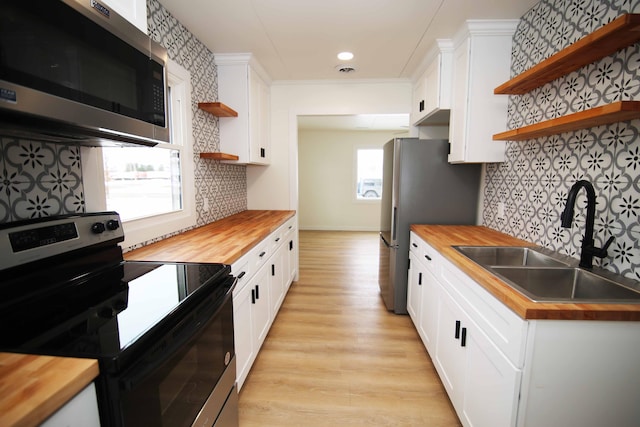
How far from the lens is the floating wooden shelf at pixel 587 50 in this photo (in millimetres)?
1062

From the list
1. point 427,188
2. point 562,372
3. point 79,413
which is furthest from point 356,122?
point 79,413

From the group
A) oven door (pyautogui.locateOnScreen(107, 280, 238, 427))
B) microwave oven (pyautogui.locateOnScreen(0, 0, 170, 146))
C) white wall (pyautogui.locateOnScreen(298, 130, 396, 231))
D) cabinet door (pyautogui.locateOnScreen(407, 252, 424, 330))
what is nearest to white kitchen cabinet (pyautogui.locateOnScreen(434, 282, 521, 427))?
cabinet door (pyautogui.locateOnScreen(407, 252, 424, 330))

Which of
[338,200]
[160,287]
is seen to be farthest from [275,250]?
[338,200]

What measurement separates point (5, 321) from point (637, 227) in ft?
7.26

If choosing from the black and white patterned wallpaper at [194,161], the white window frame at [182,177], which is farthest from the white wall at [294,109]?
the white window frame at [182,177]

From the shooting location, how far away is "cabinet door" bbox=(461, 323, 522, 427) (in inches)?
41.1

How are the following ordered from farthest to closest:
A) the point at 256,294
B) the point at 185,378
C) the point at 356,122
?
the point at 356,122 → the point at 256,294 → the point at 185,378

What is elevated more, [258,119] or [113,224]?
[258,119]

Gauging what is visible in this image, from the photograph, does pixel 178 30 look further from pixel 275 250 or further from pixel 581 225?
pixel 581 225

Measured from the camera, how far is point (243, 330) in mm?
1663

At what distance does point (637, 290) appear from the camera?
3.64 ft

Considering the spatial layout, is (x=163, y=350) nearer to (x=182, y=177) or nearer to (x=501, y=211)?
(x=182, y=177)

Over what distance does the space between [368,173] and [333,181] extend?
2.83 ft

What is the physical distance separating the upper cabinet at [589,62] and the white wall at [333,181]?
207 inches
